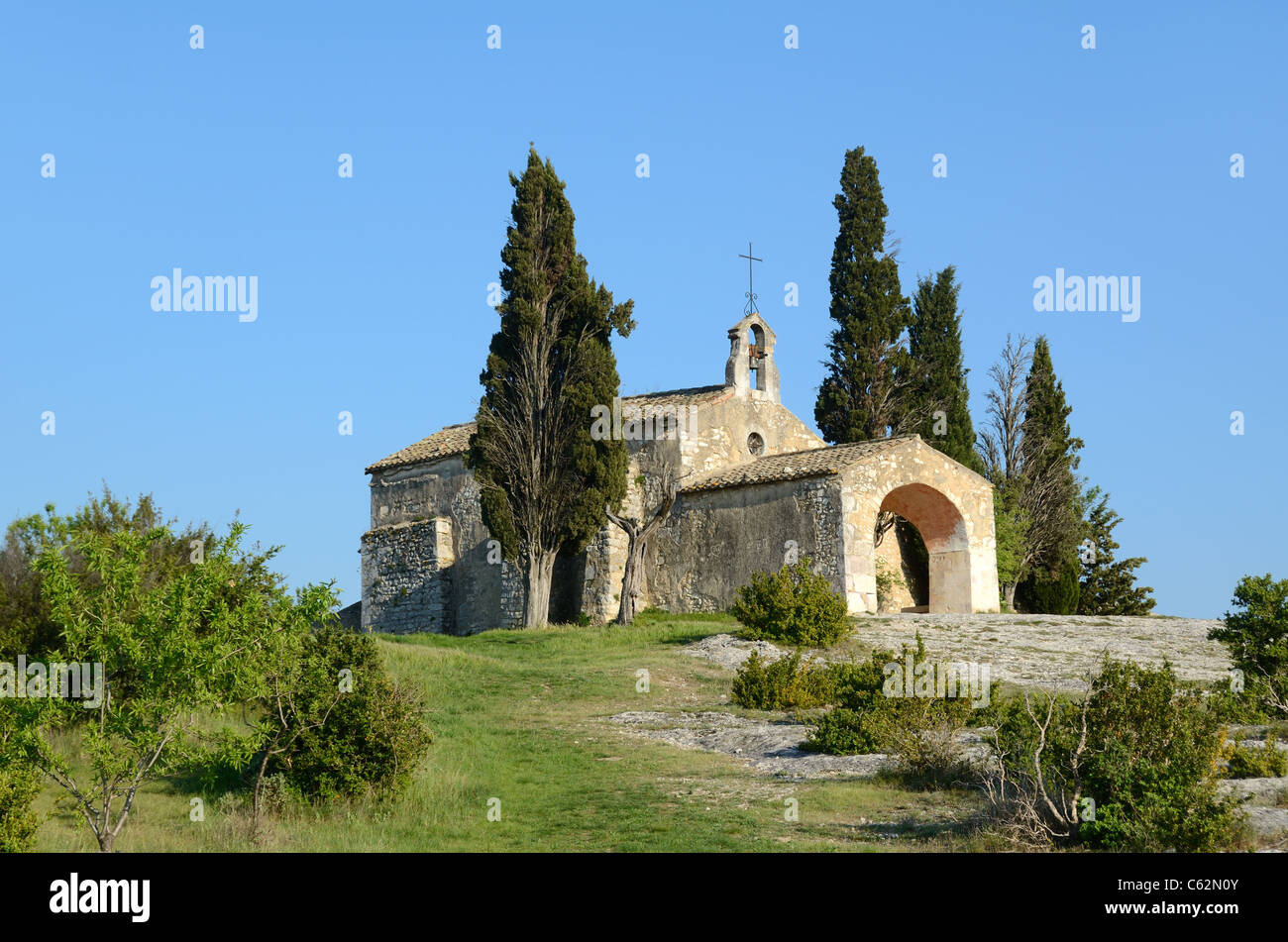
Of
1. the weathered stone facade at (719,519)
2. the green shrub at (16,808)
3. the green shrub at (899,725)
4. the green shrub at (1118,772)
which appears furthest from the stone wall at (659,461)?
the green shrub at (16,808)

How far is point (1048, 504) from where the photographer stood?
123 ft

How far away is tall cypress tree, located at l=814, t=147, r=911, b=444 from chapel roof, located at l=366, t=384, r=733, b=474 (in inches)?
146

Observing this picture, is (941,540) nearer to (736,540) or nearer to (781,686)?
(736,540)

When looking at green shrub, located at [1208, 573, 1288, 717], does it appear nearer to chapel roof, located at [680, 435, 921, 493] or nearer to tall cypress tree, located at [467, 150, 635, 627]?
chapel roof, located at [680, 435, 921, 493]

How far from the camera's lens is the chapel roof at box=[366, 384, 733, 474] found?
1268 inches

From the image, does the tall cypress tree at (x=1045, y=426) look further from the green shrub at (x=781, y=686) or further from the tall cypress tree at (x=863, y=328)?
the green shrub at (x=781, y=686)

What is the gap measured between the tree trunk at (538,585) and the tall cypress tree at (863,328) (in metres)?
8.62

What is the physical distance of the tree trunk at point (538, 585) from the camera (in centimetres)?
3012

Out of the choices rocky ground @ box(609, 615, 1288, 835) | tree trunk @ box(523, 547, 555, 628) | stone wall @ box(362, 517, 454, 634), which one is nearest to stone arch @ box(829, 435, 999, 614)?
rocky ground @ box(609, 615, 1288, 835)

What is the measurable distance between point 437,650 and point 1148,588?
24201mm

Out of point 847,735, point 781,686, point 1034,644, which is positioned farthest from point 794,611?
point 847,735

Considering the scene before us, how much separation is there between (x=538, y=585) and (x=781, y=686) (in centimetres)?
1185
